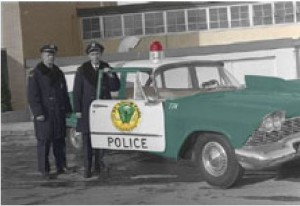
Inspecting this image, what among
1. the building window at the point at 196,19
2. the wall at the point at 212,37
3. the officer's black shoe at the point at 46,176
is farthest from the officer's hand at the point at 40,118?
the building window at the point at 196,19

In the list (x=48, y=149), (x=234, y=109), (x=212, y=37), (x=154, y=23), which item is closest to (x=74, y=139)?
(x=48, y=149)

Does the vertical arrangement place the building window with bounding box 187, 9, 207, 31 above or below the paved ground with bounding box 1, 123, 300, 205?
above

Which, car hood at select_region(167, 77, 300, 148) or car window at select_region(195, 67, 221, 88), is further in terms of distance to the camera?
car window at select_region(195, 67, 221, 88)

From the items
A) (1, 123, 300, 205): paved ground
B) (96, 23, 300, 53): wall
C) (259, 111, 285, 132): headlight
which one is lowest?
(1, 123, 300, 205): paved ground

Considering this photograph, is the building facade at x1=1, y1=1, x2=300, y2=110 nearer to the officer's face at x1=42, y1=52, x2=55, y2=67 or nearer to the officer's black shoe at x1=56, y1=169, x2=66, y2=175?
the officer's black shoe at x1=56, y1=169, x2=66, y2=175

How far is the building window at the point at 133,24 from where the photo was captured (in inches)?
1202

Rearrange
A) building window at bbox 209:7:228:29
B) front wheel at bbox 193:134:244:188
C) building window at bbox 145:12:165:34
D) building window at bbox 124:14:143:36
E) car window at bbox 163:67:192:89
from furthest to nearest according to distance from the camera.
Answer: building window at bbox 124:14:143:36, building window at bbox 145:12:165:34, building window at bbox 209:7:228:29, car window at bbox 163:67:192:89, front wheel at bbox 193:134:244:188

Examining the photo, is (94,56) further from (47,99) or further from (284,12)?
(284,12)

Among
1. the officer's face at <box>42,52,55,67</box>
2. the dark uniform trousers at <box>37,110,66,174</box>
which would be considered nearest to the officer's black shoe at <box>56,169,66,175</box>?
the dark uniform trousers at <box>37,110,66,174</box>

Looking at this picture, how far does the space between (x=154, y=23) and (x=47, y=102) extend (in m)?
22.2

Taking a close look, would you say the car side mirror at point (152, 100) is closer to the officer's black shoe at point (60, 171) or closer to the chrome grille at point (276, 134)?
the chrome grille at point (276, 134)

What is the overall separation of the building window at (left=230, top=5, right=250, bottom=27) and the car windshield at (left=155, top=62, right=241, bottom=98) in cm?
2145

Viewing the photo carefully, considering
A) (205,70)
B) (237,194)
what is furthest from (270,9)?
(237,194)

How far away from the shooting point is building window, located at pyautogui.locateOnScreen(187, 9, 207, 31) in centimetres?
3022
